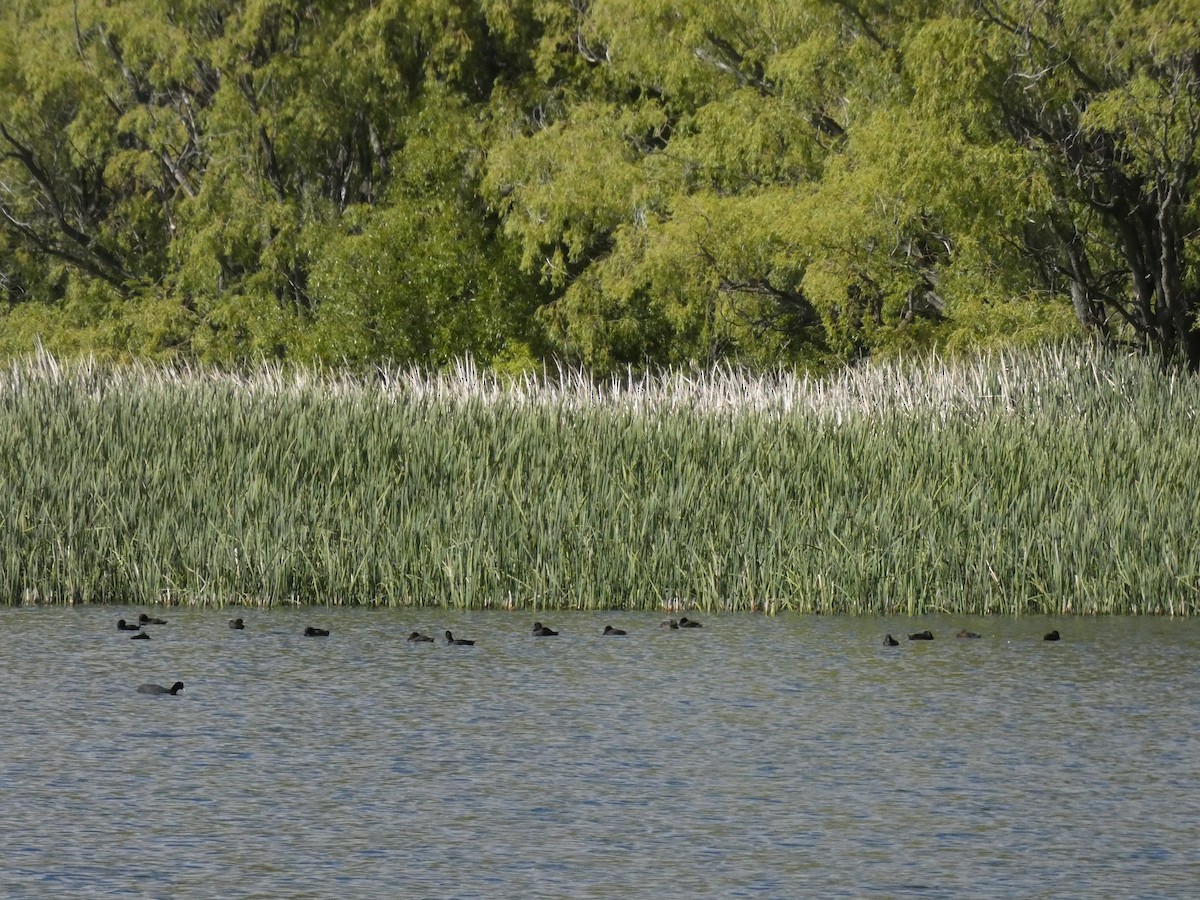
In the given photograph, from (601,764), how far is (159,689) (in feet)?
7.64

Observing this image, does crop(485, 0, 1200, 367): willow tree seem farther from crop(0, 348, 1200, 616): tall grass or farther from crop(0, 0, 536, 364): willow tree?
crop(0, 348, 1200, 616): tall grass

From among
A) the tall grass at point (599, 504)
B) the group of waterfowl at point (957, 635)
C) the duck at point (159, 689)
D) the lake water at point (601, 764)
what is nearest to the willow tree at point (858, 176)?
the tall grass at point (599, 504)

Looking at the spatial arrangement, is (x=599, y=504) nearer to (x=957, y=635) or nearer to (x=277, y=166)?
(x=957, y=635)

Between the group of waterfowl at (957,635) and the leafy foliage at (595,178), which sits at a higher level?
the leafy foliage at (595,178)

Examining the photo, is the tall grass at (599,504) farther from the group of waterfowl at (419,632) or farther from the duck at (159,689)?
the duck at (159,689)

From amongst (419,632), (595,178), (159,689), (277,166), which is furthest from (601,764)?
(277,166)

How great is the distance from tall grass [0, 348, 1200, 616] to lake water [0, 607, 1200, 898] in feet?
3.50

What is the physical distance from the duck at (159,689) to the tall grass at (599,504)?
3.39 meters

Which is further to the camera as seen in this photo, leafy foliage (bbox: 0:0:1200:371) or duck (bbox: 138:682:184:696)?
leafy foliage (bbox: 0:0:1200:371)

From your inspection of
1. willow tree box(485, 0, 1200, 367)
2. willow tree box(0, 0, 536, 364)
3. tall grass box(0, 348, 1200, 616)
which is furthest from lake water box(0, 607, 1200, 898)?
willow tree box(0, 0, 536, 364)

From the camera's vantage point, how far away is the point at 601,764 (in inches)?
291

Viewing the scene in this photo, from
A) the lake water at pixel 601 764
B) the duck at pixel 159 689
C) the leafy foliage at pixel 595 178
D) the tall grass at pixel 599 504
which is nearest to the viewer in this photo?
the lake water at pixel 601 764

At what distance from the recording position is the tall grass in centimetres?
1203

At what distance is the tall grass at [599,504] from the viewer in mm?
12031
